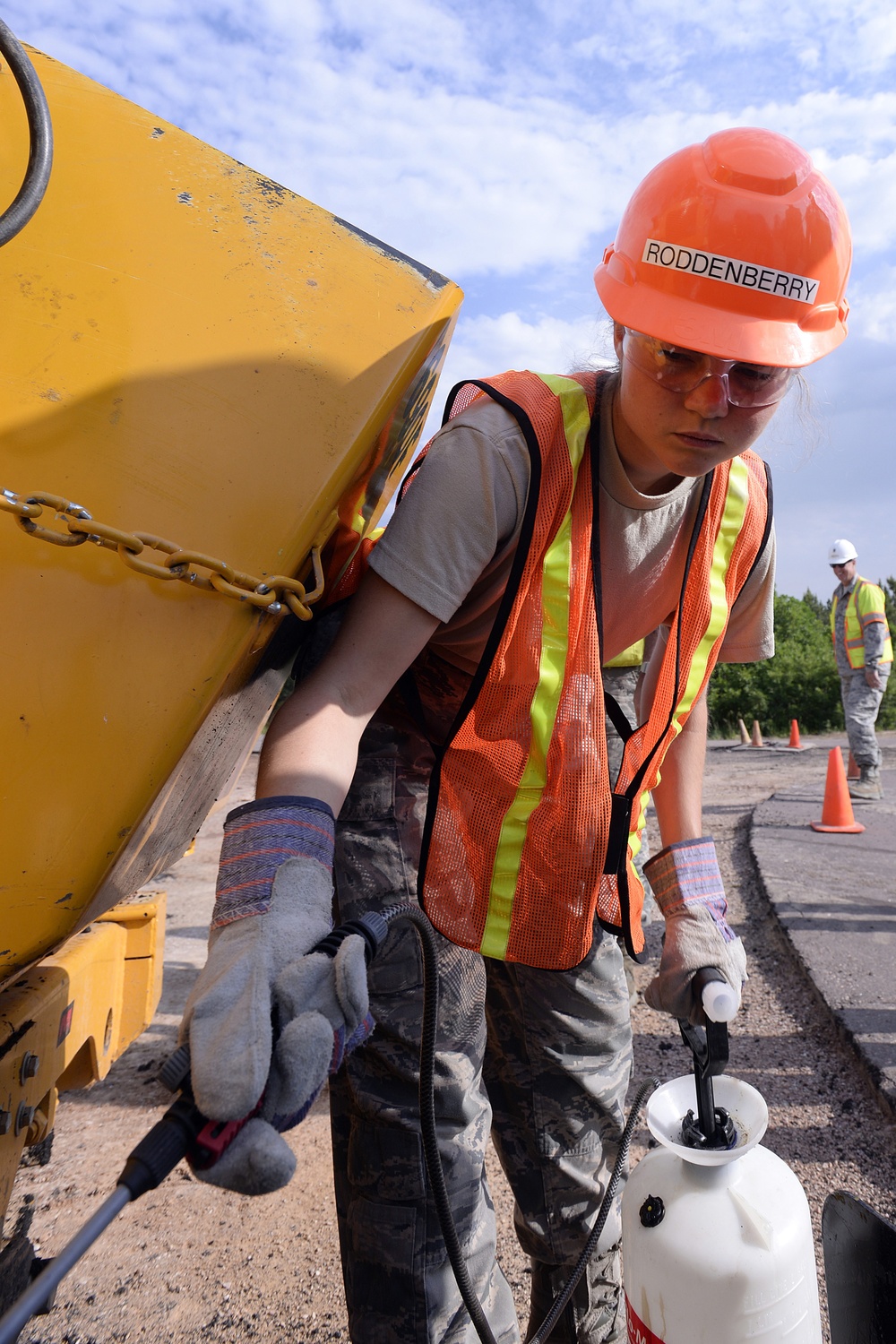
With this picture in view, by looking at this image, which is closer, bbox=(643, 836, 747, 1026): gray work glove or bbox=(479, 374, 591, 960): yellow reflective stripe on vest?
bbox=(479, 374, 591, 960): yellow reflective stripe on vest

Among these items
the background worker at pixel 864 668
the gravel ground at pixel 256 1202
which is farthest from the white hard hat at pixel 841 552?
the gravel ground at pixel 256 1202

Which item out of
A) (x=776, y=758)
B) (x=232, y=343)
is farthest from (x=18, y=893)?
(x=776, y=758)

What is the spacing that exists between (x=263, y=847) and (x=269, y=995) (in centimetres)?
23

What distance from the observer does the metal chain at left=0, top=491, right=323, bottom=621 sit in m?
0.95

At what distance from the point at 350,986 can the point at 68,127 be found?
112 centimetres

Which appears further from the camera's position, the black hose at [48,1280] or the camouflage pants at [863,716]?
the camouflage pants at [863,716]

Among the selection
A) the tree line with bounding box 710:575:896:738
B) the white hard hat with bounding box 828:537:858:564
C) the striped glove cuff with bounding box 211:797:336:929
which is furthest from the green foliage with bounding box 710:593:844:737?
the striped glove cuff with bounding box 211:797:336:929

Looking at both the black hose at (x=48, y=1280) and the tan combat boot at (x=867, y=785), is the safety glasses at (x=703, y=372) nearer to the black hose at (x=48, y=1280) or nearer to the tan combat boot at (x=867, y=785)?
the black hose at (x=48, y=1280)

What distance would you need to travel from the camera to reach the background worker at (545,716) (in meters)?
1.42

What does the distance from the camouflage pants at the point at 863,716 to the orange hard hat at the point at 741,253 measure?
26.6 feet

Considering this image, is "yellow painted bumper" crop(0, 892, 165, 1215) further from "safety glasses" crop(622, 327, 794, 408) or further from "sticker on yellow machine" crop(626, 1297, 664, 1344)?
"safety glasses" crop(622, 327, 794, 408)

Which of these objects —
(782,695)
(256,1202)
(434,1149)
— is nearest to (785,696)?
(782,695)

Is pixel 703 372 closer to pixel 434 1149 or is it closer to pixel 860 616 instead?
pixel 434 1149

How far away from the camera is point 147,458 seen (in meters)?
1.05
